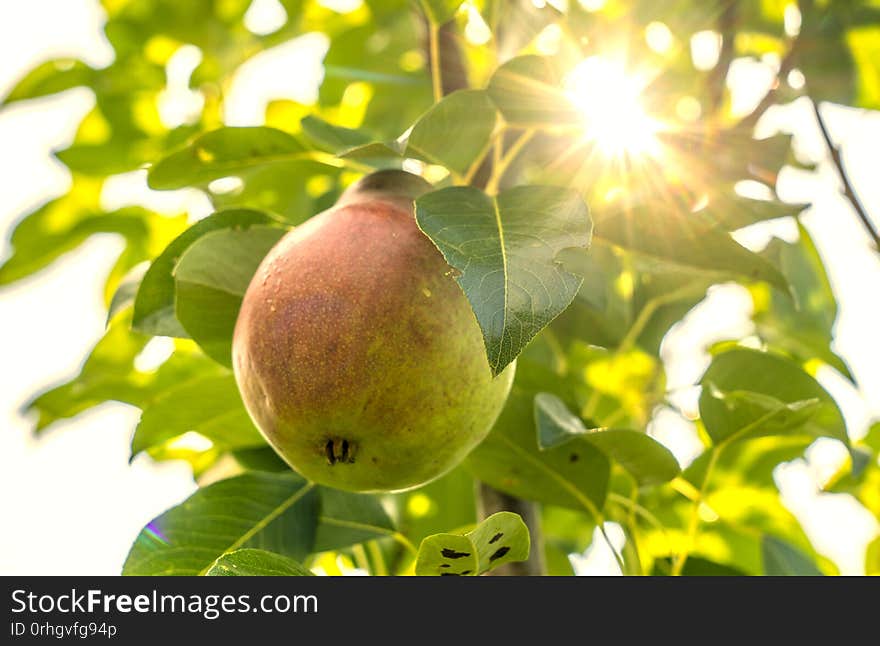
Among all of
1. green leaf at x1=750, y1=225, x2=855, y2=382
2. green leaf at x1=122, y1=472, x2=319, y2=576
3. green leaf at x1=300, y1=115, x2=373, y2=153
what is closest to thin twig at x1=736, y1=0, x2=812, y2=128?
green leaf at x1=750, y1=225, x2=855, y2=382

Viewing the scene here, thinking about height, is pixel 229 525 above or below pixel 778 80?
below

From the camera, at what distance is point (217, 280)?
38.3 inches

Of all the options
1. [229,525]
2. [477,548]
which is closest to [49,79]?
[229,525]

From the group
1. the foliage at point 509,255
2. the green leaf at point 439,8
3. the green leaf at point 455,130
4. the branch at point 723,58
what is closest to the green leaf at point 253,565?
the foliage at point 509,255

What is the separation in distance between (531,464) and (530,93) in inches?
17.4

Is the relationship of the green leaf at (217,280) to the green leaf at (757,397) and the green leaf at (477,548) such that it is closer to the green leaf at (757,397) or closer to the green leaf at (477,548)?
the green leaf at (477,548)

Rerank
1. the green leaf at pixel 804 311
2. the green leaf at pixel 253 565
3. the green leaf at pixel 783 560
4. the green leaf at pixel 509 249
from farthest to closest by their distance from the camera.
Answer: the green leaf at pixel 804 311, the green leaf at pixel 783 560, the green leaf at pixel 253 565, the green leaf at pixel 509 249

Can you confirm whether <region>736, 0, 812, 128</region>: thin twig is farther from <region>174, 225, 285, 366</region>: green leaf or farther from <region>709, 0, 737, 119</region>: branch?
<region>174, 225, 285, 366</region>: green leaf

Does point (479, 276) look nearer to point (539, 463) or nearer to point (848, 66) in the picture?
point (539, 463)

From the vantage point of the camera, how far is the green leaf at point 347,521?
3.87 feet

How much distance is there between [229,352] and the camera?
103cm

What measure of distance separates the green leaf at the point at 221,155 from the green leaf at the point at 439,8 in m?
0.22

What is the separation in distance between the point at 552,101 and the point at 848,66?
2.59ft

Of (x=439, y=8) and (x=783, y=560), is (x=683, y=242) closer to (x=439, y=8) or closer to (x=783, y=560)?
(x=439, y=8)
